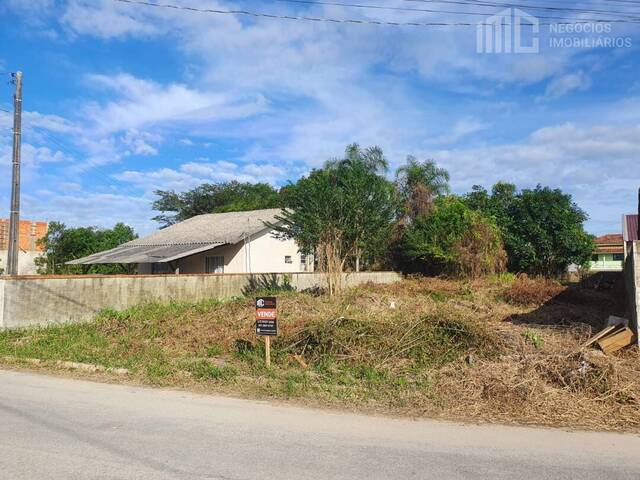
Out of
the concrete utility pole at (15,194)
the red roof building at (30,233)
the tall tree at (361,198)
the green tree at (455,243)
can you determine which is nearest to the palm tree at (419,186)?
the green tree at (455,243)

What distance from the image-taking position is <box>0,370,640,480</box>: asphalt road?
492 cm

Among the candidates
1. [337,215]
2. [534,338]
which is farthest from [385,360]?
[337,215]

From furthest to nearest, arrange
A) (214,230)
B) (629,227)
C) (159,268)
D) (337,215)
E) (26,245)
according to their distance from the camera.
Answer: (26,245), (214,230), (159,268), (629,227), (337,215)

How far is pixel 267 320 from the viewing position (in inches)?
395

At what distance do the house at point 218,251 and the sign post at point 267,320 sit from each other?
678 inches

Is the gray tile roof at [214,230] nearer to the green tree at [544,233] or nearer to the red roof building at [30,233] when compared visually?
the green tree at [544,233]

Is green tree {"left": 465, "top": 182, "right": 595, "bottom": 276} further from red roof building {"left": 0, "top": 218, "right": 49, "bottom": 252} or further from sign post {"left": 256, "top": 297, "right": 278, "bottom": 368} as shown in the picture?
red roof building {"left": 0, "top": 218, "right": 49, "bottom": 252}

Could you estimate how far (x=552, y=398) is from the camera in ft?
24.2

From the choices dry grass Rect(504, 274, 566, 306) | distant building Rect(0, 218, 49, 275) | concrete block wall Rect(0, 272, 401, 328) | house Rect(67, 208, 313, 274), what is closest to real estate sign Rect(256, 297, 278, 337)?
concrete block wall Rect(0, 272, 401, 328)

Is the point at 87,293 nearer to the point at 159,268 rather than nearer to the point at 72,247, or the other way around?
the point at 159,268

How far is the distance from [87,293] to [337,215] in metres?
9.60

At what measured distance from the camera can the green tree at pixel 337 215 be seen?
68.8 ft

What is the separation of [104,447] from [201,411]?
1.85m

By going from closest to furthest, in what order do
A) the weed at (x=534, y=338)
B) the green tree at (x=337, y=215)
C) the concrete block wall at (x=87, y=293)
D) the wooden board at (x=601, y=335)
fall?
the wooden board at (x=601, y=335) < the weed at (x=534, y=338) < the concrete block wall at (x=87, y=293) < the green tree at (x=337, y=215)
